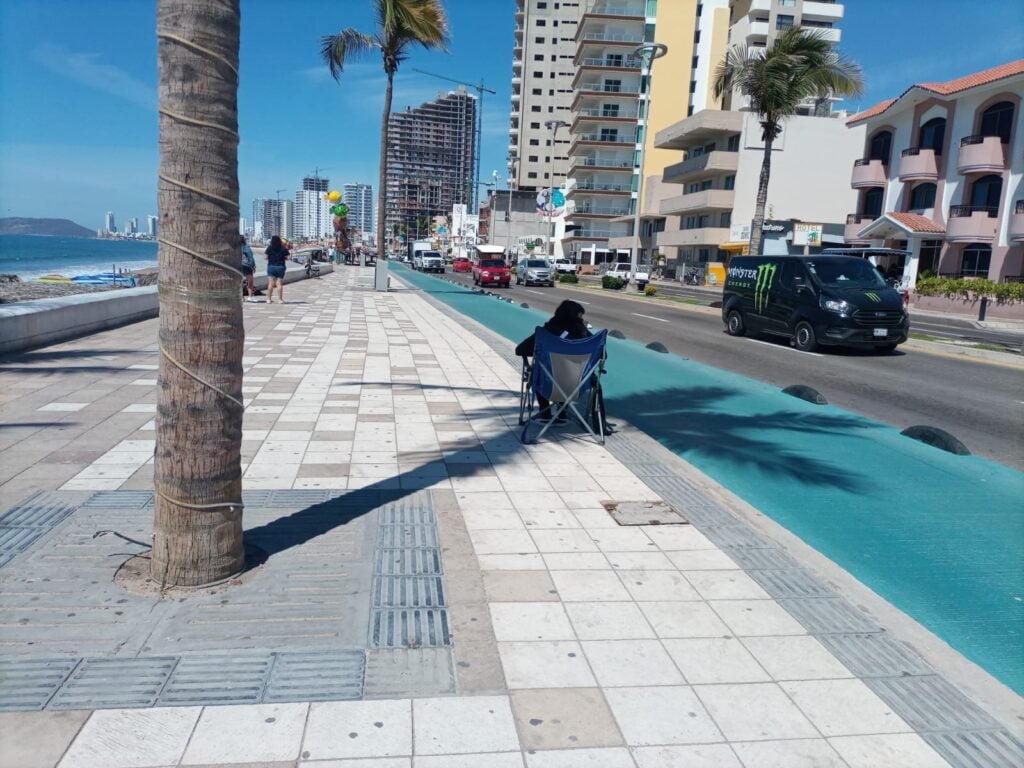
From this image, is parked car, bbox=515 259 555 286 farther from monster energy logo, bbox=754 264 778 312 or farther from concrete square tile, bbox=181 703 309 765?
concrete square tile, bbox=181 703 309 765

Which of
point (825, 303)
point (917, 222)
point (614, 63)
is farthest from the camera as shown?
point (614, 63)

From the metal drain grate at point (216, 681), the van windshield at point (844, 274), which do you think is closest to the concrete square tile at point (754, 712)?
the metal drain grate at point (216, 681)

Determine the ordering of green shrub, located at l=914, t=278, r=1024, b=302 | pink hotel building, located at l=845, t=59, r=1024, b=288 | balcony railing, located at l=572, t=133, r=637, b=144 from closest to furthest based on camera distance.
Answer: green shrub, located at l=914, t=278, r=1024, b=302 < pink hotel building, located at l=845, t=59, r=1024, b=288 < balcony railing, located at l=572, t=133, r=637, b=144

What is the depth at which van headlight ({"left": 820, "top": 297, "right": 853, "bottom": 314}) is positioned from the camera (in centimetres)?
1515

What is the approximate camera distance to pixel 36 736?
2764 millimetres

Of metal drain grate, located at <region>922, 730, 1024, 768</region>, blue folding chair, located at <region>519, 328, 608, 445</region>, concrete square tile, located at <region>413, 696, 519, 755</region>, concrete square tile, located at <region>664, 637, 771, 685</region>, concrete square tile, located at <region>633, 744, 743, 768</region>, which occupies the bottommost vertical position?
concrete square tile, located at <region>413, 696, 519, 755</region>

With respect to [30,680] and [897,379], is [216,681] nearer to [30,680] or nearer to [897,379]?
[30,680]

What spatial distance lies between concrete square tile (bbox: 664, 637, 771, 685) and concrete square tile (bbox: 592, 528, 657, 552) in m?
1.08

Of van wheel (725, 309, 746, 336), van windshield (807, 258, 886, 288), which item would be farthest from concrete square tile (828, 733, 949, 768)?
van wheel (725, 309, 746, 336)

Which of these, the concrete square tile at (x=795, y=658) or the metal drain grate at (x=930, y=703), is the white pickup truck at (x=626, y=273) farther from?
the metal drain grate at (x=930, y=703)

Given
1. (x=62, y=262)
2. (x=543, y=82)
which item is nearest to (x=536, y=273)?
(x=62, y=262)

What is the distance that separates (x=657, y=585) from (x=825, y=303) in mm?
12650

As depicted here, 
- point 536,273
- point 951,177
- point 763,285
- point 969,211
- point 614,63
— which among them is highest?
point 614,63

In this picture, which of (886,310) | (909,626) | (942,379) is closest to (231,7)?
(909,626)
